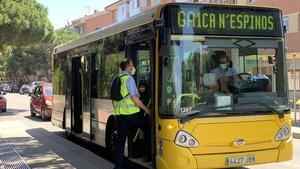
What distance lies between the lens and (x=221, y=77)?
756 centimetres

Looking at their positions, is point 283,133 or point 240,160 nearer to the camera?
point 240,160

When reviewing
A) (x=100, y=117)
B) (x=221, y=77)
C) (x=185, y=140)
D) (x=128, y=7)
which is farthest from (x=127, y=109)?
(x=128, y=7)

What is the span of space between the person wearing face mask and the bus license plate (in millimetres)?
974

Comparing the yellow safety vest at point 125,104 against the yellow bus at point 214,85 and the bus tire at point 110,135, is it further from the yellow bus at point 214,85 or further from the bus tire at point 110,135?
the bus tire at point 110,135

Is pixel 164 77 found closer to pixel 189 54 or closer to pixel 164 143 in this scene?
pixel 189 54

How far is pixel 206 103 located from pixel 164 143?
0.82 metres

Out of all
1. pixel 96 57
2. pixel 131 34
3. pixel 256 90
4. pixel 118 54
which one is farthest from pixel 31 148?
pixel 256 90

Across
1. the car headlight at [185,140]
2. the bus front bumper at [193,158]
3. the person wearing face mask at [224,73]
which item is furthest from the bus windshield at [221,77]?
the bus front bumper at [193,158]

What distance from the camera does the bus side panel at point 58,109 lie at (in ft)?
49.2

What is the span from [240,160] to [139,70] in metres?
2.28

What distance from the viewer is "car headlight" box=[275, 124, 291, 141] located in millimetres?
7829

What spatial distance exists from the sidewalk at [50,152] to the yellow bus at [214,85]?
218 cm

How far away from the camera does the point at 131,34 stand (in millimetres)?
9016

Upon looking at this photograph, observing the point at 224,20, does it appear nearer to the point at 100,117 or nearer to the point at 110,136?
the point at 110,136
